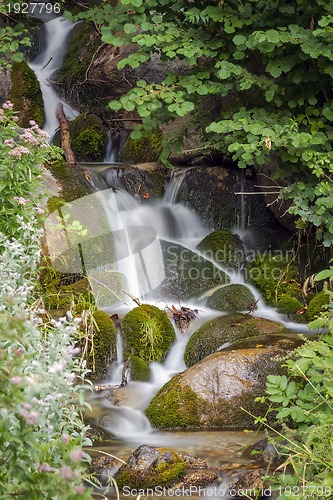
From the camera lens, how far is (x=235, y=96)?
713 centimetres

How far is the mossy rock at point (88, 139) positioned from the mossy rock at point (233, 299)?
3.50 metres

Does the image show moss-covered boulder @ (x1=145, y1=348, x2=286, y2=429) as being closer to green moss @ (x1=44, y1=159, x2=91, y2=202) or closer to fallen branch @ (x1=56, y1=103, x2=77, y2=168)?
green moss @ (x1=44, y1=159, x2=91, y2=202)

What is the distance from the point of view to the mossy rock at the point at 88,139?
31.6 feet

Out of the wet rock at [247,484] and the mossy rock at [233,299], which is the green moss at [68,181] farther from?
the wet rock at [247,484]

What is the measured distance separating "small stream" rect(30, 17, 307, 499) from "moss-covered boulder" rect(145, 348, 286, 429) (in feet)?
0.43

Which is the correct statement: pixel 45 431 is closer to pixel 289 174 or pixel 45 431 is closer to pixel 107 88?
pixel 289 174

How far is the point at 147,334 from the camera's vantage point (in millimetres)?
6070

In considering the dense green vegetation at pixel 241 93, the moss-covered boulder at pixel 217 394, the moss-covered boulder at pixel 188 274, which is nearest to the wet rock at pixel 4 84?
the dense green vegetation at pixel 241 93

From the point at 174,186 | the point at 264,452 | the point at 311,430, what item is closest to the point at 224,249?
the point at 174,186

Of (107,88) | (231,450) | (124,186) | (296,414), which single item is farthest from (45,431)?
(107,88)

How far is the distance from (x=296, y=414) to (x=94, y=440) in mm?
1937

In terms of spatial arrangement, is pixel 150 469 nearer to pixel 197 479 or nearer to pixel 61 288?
pixel 197 479

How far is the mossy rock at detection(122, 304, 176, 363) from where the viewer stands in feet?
19.9

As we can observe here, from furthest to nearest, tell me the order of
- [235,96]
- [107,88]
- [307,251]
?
[107,88], [307,251], [235,96]
